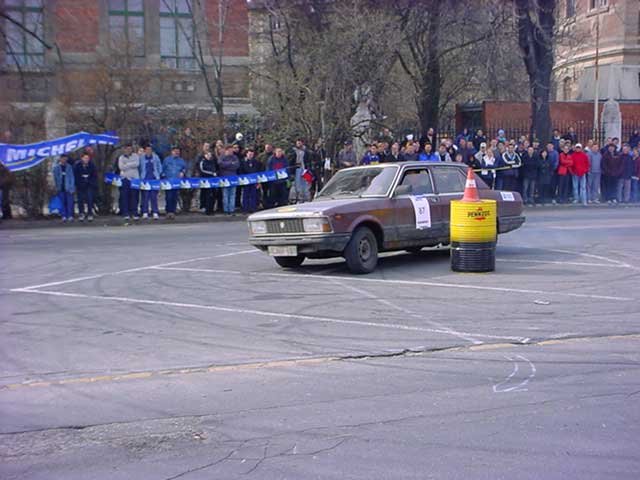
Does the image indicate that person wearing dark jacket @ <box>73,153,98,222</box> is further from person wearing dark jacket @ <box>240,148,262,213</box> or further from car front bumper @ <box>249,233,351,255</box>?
car front bumper @ <box>249,233,351,255</box>

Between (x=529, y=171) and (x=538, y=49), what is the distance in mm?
5823

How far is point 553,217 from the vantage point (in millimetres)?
22609

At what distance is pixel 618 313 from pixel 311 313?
11.2 ft

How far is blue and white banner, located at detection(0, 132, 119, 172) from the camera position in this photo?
2114 centimetres

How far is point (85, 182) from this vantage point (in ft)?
72.0

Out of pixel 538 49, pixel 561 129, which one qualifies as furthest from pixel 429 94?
pixel 561 129

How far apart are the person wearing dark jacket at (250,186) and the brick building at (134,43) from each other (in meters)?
5.40

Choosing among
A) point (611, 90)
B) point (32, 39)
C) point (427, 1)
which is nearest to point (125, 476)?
point (427, 1)

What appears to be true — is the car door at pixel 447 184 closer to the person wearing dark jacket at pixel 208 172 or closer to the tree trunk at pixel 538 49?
the person wearing dark jacket at pixel 208 172

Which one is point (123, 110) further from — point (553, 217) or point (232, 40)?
point (232, 40)

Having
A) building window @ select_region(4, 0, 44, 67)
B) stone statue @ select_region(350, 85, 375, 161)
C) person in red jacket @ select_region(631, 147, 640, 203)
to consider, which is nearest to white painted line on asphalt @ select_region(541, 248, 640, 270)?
stone statue @ select_region(350, 85, 375, 161)

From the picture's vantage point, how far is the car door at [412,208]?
13.1m

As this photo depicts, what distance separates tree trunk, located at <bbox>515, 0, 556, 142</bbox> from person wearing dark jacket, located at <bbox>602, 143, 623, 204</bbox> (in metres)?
3.23

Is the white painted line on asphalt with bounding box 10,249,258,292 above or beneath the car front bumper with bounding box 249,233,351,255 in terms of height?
beneath
